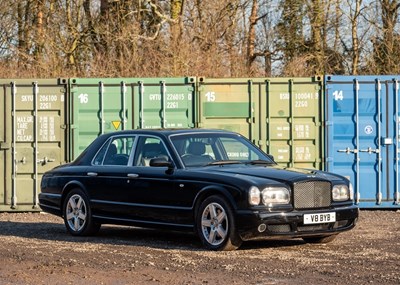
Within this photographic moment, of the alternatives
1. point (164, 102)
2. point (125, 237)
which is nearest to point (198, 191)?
point (125, 237)

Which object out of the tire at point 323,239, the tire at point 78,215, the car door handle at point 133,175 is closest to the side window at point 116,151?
the car door handle at point 133,175

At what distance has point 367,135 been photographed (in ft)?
60.5

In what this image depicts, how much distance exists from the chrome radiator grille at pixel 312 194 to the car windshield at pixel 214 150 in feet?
3.91

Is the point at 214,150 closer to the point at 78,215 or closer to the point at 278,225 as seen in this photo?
the point at 278,225

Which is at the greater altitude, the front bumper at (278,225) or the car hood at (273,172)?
the car hood at (273,172)

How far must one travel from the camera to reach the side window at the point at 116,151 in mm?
13740

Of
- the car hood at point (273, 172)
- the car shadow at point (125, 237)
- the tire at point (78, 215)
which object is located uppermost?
the car hood at point (273, 172)

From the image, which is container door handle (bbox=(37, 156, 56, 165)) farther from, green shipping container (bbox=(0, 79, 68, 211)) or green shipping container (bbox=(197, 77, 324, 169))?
green shipping container (bbox=(197, 77, 324, 169))

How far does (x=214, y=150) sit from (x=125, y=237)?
1867 mm

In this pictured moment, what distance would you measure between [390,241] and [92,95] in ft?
24.6

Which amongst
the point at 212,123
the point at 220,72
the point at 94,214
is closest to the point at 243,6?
the point at 220,72

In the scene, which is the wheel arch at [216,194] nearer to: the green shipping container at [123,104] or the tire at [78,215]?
the tire at [78,215]

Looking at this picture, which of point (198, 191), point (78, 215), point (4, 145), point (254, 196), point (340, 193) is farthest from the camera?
point (4, 145)

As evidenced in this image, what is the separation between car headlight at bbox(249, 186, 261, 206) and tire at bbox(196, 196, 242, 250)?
11.5 inches
